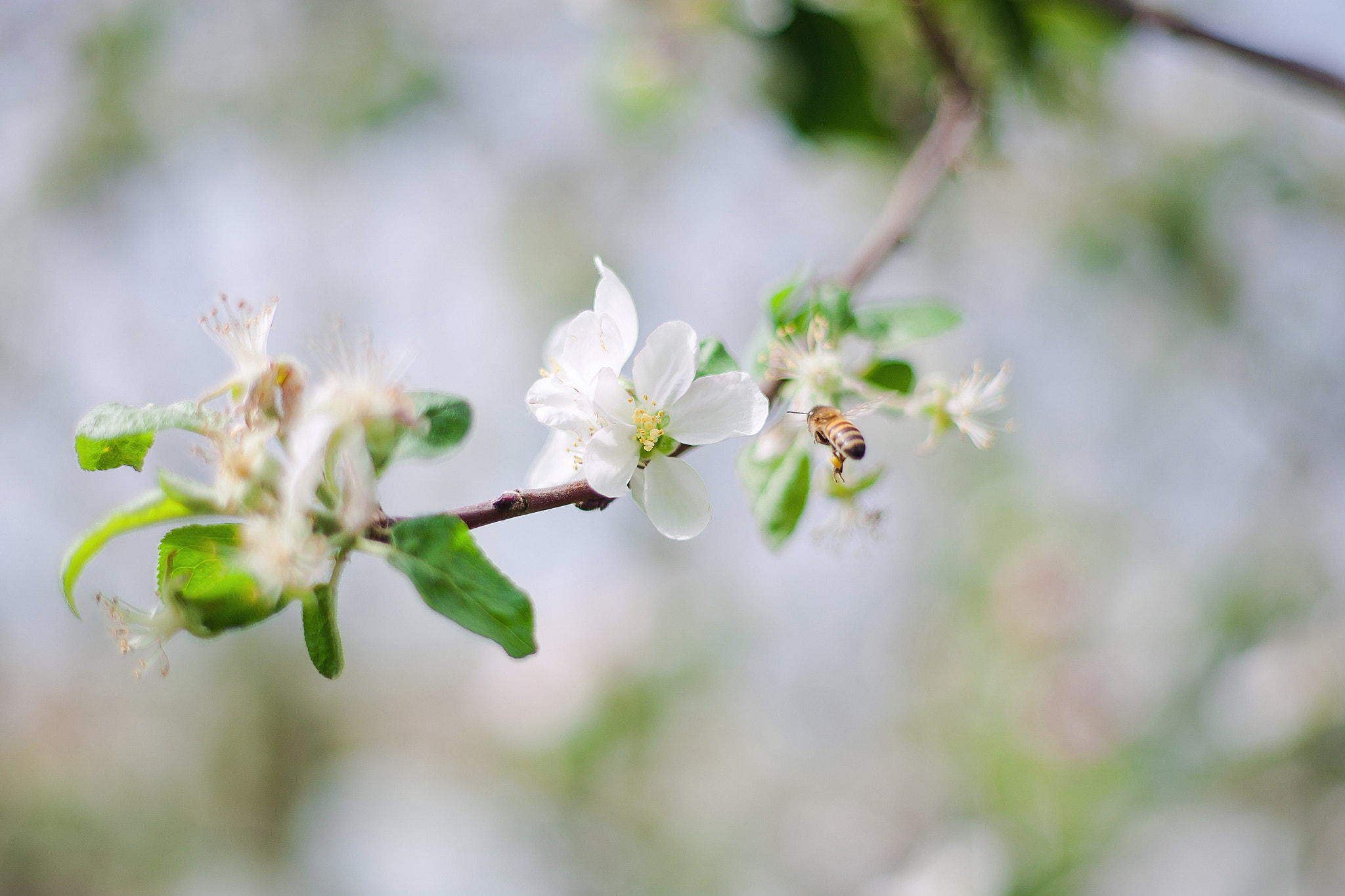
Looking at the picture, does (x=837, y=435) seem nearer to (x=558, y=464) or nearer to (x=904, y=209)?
(x=558, y=464)

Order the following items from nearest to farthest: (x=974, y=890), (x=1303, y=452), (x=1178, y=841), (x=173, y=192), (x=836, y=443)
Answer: (x=836, y=443) → (x=974, y=890) → (x=1178, y=841) → (x=1303, y=452) → (x=173, y=192)

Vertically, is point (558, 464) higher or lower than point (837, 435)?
lower

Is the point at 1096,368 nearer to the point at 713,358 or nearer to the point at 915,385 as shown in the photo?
the point at 915,385

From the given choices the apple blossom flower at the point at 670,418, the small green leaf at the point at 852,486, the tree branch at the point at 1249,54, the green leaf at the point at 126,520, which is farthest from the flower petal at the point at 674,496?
the tree branch at the point at 1249,54

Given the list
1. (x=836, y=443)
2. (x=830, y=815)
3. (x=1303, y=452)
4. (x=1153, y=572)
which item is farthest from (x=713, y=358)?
(x=830, y=815)

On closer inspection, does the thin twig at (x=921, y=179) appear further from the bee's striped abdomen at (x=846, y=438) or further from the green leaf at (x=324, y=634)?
the green leaf at (x=324, y=634)

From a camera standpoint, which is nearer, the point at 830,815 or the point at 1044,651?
the point at 1044,651

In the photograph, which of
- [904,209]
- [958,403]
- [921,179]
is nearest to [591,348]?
[958,403]
